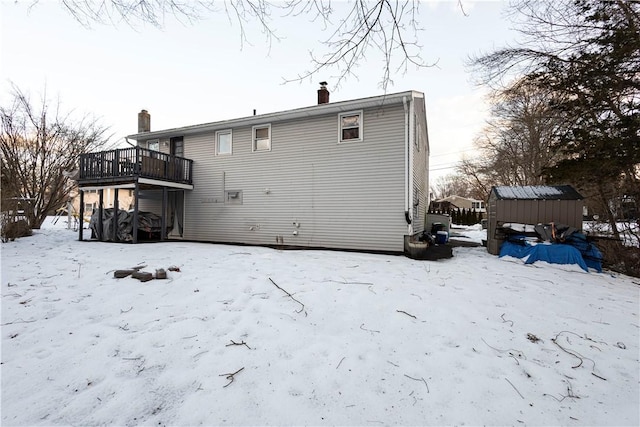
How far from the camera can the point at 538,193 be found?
8.02 meters

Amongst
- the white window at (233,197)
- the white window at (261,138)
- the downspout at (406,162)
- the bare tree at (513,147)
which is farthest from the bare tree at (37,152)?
the bare tree at (513,147)

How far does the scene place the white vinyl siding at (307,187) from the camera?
8500 millimetres

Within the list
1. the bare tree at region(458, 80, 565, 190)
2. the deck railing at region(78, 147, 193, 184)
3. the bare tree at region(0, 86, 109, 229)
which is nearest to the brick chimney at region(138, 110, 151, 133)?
the deck railing at region(78, 147, 193, 184)

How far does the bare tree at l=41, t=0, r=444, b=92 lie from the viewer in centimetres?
287

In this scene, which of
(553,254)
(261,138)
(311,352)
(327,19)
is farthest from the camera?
(261,138)

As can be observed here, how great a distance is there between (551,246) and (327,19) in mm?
7477

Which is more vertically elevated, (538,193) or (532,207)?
(538,193)

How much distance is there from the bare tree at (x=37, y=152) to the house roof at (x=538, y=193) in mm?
16724

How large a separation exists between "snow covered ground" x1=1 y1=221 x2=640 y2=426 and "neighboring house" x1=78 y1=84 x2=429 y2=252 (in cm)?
412

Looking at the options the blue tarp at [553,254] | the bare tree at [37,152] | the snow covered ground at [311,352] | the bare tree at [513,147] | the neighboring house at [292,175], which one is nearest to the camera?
the snow covered ground at [311,352]

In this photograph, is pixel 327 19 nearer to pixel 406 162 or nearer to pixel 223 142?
pixel 406 162

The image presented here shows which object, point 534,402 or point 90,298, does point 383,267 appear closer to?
point 534,402

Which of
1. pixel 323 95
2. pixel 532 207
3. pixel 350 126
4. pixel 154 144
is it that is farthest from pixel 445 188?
pixel 154 144

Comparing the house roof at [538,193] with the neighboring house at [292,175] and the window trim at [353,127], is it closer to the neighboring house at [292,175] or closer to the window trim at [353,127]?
the neighboring house at [292,175]
